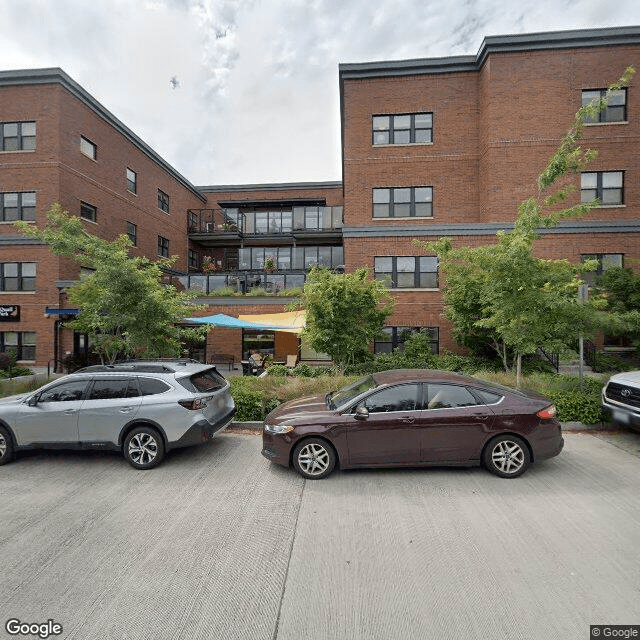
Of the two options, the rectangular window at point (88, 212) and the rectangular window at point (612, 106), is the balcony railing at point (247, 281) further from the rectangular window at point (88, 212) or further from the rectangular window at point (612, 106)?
the rectangular window at point (612, 106)

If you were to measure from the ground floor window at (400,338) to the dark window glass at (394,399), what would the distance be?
10.8 meters

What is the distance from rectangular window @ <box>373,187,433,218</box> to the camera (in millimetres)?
17219

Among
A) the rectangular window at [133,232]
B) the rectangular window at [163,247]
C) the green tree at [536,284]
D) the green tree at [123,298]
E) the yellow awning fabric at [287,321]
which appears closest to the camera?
the green tree at [536,284]

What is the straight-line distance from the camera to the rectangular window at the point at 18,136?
1844 cm

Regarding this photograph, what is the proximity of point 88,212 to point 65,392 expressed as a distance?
18418 millimetres

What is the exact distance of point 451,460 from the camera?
5.32 metres

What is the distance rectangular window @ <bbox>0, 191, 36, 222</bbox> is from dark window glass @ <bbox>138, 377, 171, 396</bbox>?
1822cm

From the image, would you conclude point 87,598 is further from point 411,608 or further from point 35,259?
point 35,259

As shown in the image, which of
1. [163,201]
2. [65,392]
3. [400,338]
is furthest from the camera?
[163,201]

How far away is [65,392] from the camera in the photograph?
605cm

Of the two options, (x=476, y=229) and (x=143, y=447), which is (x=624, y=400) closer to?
(x=143, y=447)

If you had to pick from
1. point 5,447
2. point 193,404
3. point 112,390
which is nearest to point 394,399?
point 193,404

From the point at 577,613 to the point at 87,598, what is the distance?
4085mm

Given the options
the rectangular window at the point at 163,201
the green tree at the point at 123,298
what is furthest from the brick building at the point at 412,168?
the green tree at the point at 123,298
